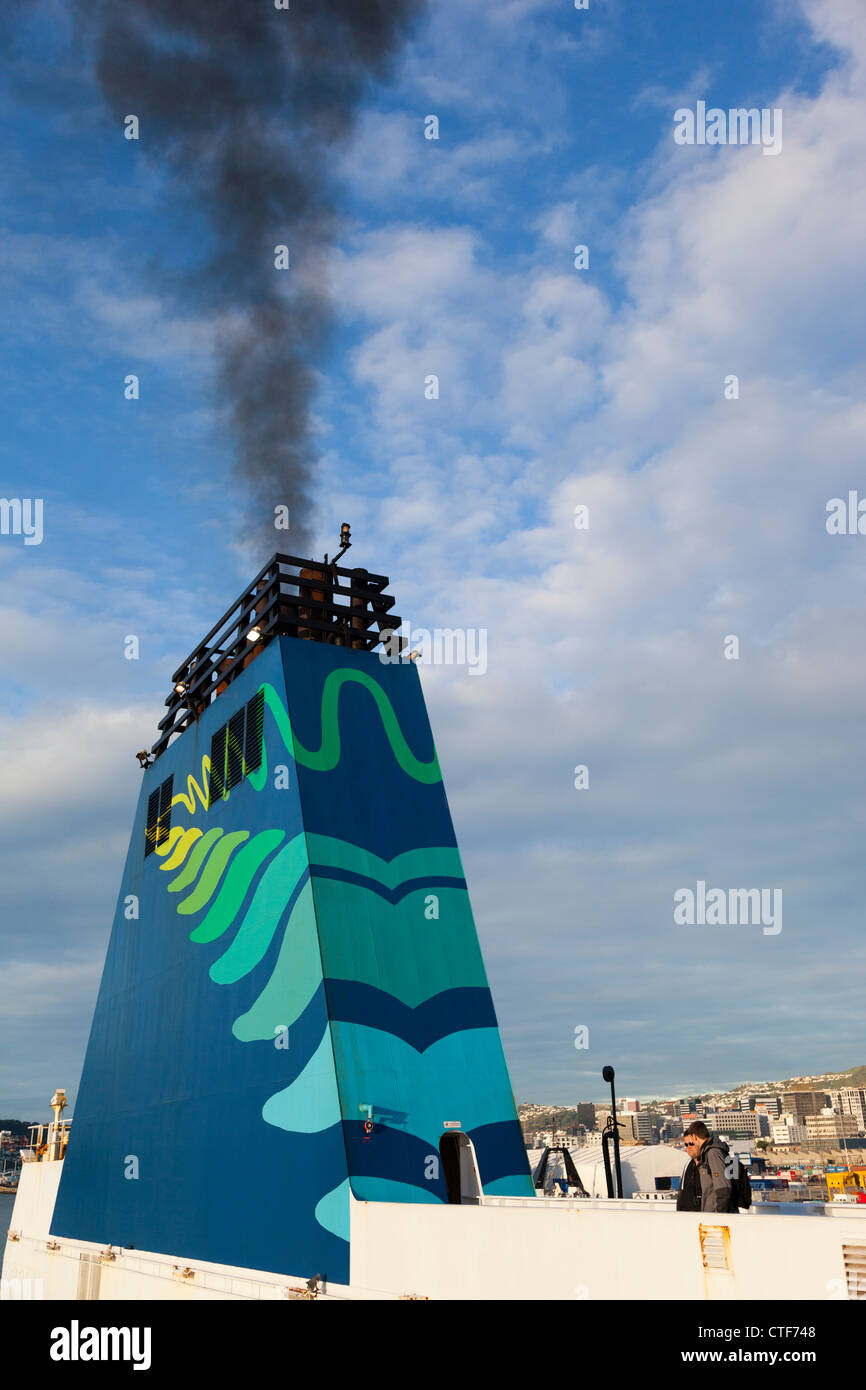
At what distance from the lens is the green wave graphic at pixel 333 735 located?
1612 centimetres

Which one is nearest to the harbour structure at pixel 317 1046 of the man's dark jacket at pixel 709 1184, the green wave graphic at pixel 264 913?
the green wave graphic at pixel 264 913

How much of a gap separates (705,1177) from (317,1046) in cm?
627

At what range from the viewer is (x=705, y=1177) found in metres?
8.77

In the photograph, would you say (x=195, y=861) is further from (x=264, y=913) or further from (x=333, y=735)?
(x=333, y=735)

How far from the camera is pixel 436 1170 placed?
45.0 feet

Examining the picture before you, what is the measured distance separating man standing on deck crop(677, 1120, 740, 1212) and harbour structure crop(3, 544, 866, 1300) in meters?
0.50

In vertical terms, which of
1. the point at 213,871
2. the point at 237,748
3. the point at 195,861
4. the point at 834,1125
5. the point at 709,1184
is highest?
the point at 237,748

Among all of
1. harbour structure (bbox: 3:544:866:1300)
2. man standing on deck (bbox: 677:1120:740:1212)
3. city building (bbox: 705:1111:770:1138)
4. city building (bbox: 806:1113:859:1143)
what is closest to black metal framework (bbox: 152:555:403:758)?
harbour structure (bbox: 3:544:866:1300)

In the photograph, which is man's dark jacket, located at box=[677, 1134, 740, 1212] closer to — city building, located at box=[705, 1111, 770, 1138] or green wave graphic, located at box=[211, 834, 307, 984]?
green wave graphic, located at box=[211, 834, 307, 984]

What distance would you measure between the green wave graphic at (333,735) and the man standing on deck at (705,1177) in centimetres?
859

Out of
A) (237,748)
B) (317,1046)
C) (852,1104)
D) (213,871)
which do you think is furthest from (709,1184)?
(852,1104)

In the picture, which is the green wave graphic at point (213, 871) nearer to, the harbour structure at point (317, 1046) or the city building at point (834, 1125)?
the harbour structure at point (317, 1046)

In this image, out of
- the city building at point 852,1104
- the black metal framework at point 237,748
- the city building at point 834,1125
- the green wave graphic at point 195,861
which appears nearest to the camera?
the black metal framework at point 237,748
